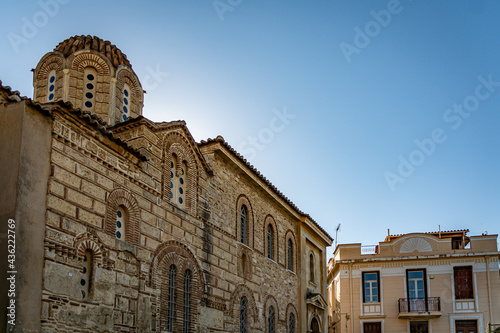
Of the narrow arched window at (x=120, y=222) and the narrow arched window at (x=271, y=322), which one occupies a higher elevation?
the narrow arched window at (x=120, y=222)

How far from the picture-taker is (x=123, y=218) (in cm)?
1277

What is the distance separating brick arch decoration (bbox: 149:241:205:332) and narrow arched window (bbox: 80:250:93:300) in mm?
1966

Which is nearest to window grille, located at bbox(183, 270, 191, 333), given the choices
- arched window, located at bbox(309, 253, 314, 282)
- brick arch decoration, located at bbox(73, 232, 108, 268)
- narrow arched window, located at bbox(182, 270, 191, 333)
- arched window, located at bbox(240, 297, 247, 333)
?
narrow arched window, located at bbox(182, 270, 191, 333)

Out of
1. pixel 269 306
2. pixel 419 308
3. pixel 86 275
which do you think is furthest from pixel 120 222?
pixel 419 308

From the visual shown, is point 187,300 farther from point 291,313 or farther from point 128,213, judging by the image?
point 291,313

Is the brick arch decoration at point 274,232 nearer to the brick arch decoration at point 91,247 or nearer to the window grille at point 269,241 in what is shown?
the window grille at point 269,241

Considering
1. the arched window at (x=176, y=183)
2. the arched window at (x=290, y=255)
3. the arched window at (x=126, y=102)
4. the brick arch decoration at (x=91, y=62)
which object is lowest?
the arched window at (x=290, y=255)

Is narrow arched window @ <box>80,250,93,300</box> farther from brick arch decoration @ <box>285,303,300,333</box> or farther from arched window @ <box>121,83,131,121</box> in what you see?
brick arch decoration @ <box>285,303,300,333</box>

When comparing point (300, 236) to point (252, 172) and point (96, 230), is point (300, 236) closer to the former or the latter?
point (252, 172)

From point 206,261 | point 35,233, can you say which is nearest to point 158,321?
point 206,261

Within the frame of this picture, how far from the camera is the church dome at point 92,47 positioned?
1673cm

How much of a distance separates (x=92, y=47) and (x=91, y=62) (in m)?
0.56

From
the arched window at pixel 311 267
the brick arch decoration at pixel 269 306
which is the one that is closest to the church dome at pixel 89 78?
the brick arch decoration at pixel 269 306

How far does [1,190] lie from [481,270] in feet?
81.5
